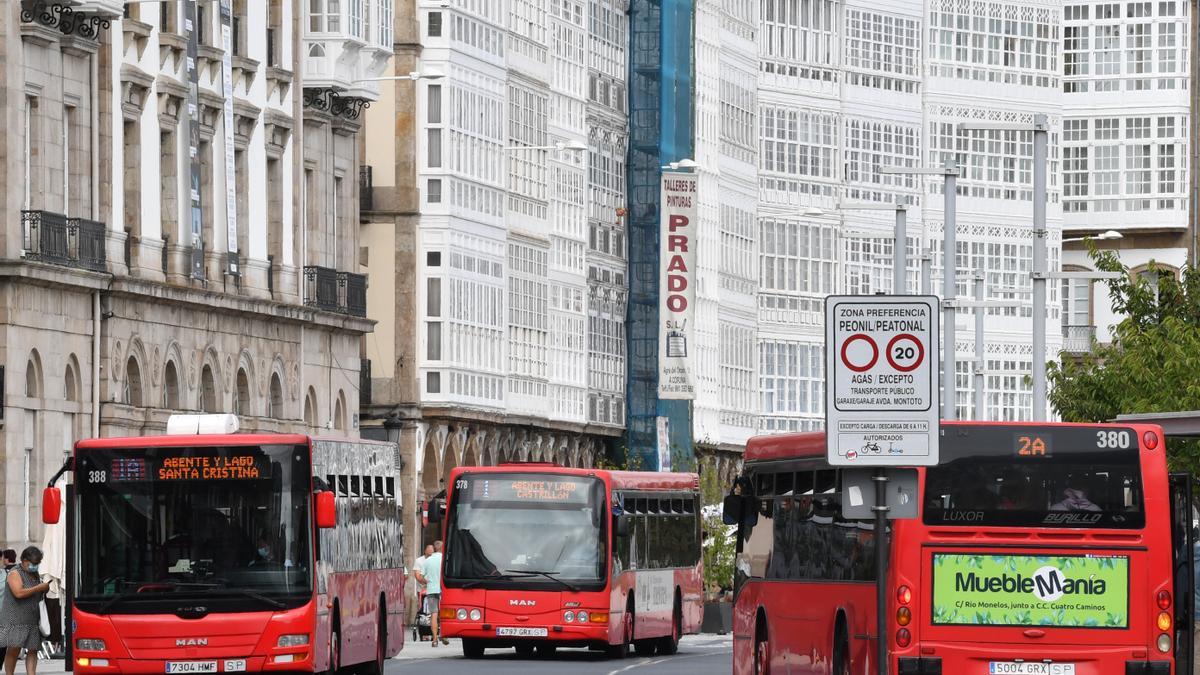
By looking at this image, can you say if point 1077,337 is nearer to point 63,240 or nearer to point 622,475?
point 63,240

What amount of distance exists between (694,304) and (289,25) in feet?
95.2

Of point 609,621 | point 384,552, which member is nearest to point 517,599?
point 609,621

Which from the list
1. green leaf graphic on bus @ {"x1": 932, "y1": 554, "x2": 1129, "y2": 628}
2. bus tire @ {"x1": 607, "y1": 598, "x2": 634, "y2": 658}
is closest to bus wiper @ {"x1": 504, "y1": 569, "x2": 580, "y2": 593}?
bus tire @ {"x1": 607, "y1": 598, "x2": 634, "y2": 658}

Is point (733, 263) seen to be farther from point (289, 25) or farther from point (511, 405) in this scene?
point (289, 25)

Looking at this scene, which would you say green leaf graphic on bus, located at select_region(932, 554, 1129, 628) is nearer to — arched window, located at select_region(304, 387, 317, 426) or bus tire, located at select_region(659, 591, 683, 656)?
Result: bus tire, located at select_region(659, 591, 683, 656)

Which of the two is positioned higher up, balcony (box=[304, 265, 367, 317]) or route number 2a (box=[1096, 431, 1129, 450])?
balcony (box=[304, 265, 367, 317])

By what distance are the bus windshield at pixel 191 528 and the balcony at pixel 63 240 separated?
19.3 meters

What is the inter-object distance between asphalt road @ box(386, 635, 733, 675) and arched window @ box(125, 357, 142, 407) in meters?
5.95

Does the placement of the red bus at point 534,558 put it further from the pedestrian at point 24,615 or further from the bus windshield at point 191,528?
the bus windshield at point 191,528

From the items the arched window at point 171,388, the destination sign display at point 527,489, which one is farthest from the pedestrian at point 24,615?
the arched window at point 171,388

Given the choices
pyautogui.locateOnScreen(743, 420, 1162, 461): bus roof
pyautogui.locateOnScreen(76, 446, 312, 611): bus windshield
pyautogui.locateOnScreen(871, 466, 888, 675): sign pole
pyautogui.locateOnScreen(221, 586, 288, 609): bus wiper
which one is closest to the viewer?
pyautogui.locateOnScreen(871, 466, 888, 675): sign pole

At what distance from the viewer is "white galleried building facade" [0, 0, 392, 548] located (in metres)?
53.7

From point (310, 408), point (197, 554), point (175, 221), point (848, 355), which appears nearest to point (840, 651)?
point (848, 355)

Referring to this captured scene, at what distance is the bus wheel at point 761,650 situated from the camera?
33.5 meters
